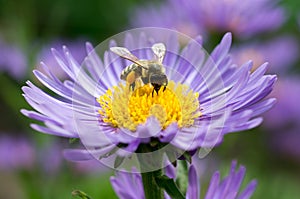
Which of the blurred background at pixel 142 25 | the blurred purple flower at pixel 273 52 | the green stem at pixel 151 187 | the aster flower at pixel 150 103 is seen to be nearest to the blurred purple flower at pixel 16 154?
the blurred background at pixel 142 25

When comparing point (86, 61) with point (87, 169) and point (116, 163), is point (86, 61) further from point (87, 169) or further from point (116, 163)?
point (87, 169)

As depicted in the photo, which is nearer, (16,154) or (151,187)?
(151,187)

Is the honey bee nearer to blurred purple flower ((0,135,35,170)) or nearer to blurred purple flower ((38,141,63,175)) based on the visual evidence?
blurred purple flower ((38,141,63,175))

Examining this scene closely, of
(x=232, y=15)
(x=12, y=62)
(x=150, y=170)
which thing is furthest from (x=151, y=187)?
(x=12, y=62)

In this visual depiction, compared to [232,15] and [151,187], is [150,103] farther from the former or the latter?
[232,15]

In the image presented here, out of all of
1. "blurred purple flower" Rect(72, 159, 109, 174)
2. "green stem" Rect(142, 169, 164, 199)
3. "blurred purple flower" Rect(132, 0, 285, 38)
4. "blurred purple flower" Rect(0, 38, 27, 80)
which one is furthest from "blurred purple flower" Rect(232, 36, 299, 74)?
"green stem" Rect(142, 169, 164, 199)
